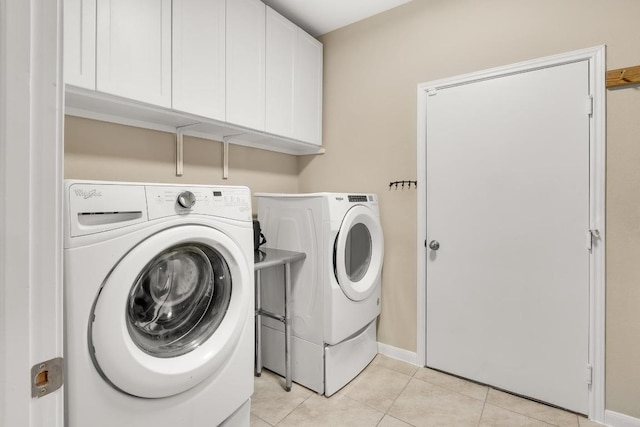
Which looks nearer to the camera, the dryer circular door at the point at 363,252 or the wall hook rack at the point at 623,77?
the wall hook rack at the point at 623,77

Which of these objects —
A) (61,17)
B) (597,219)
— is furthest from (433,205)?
(61,17)

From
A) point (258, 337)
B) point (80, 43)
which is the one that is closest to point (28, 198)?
point (80, 43)

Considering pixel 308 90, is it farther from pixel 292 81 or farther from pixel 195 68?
pixel 195 68

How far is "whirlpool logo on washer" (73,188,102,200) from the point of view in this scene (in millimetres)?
991

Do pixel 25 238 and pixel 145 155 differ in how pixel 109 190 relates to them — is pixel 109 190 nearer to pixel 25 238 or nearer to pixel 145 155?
pixel 25 238

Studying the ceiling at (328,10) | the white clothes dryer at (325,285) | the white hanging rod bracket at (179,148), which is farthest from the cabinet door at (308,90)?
the white hanging rod bracket at (179,148)

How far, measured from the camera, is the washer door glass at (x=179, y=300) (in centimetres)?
125

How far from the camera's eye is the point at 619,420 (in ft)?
5.43

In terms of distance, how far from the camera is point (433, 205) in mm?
2188

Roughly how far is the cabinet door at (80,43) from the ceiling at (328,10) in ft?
4.17

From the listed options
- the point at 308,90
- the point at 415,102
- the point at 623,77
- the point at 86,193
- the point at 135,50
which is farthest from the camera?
the point at 308,90

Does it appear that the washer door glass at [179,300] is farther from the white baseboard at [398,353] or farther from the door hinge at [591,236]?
the door hinge at [591,236]

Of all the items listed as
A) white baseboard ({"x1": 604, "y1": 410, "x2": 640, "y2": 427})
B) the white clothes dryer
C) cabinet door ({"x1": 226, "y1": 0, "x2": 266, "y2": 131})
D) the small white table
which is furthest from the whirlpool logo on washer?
white baseboard ({"x1": 604, "y1": 410, "x2": 640, "y2": 427})

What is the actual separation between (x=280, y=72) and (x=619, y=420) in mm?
2762
